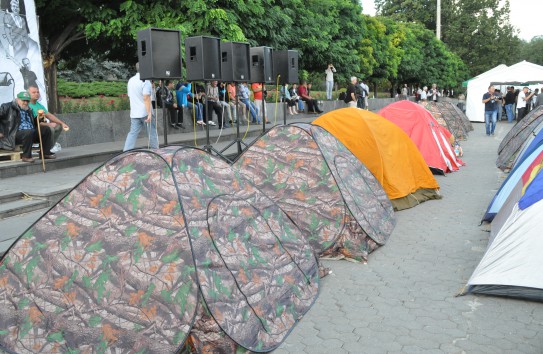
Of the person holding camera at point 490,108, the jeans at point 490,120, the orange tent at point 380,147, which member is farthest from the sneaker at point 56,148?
the jeans at point 490,120

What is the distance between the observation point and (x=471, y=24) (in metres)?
56.5

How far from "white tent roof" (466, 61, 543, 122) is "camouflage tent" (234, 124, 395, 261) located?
77.5 feet

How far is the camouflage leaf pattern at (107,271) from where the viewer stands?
3.71 m

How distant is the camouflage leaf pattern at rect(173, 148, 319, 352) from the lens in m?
3.82

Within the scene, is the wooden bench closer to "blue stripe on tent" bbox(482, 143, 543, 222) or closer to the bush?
the bush

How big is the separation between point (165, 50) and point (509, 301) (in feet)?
18.5

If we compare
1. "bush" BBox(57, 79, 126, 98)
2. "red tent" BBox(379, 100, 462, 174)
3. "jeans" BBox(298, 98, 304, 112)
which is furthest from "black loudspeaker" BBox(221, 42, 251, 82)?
"jeans" BBox(298, 98, 304, 112)

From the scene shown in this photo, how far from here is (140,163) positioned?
4.16 meters

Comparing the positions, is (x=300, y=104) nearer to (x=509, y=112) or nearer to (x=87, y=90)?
(x=87, y=90)

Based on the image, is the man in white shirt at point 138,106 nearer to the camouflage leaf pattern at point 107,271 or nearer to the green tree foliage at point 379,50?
the camouflage leaf pattern at point 107,271

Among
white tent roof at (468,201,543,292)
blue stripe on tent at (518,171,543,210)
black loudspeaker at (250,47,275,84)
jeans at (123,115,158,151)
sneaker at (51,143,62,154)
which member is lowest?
white tent roof at (468,201,543,292)

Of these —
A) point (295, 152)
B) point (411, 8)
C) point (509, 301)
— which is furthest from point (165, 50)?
point (411, 8)

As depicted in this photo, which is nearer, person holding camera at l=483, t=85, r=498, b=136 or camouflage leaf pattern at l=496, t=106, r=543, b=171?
camouflage leaf pattern at l=496, t=106, r=543, b=171

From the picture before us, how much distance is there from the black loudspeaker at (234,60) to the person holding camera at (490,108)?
1167 cm
